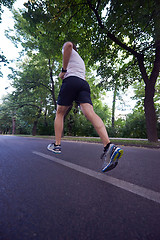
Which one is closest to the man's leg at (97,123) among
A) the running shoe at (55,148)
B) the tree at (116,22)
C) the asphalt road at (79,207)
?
the asphalt road at (79,207)

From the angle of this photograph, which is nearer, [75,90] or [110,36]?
[75,90]

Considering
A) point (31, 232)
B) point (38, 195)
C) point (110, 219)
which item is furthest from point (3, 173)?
point (110, 219)

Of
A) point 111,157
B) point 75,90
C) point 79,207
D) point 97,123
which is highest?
point 75,90

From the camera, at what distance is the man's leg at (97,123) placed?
228 cm

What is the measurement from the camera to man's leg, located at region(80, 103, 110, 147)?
2283 millimetres

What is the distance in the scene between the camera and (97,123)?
93.5 inches

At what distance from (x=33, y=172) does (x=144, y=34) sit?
30.1 ft

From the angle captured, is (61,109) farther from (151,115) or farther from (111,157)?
(151,115)

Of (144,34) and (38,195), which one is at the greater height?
(144,34)

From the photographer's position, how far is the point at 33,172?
228cm

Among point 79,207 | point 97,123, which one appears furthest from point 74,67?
point 79,207

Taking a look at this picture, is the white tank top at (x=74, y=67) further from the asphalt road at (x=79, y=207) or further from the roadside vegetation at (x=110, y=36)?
the roadside vegetation at (x=110, y=36)

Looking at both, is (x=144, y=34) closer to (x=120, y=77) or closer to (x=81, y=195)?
(x=120, y=77)

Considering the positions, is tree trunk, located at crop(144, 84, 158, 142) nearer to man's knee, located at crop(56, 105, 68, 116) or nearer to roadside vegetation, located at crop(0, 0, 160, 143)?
roadside vegetation, located at crop(0, 0, 160, 143)
